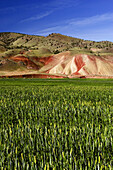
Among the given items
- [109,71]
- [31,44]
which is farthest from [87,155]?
[31,44]

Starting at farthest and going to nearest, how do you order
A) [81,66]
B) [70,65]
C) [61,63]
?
[61,63] → [70,65] → [81,66]

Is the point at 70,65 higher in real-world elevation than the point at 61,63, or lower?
lower

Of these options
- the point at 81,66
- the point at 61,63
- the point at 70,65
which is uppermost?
the point at 61,63

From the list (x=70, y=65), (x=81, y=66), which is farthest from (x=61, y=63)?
(x=81, y=66)

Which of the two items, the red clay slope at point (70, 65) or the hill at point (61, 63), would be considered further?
the hill at point (61, 63)

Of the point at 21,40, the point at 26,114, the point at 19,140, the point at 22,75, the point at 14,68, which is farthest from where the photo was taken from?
the point at 21,40

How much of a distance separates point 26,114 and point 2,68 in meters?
58.2

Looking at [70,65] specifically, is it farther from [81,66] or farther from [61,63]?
[61,63]

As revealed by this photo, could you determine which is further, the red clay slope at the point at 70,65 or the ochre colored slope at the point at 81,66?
the ochre colored slope at the point at 81,66

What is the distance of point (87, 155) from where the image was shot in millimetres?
3037

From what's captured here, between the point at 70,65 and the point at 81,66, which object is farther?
the point at 70,65

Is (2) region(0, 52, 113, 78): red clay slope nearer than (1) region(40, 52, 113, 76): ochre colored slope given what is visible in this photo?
Yes

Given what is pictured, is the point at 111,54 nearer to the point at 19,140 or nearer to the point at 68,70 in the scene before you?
the point at 68,70

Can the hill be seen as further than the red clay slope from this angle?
Yes
